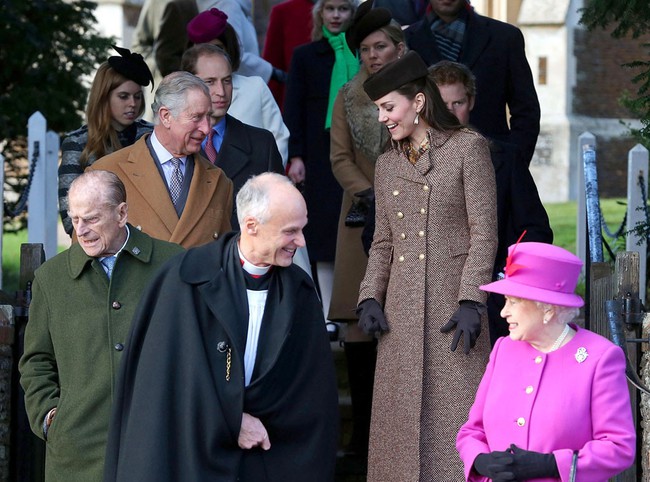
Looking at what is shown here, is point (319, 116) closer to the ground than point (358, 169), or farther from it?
farther from it

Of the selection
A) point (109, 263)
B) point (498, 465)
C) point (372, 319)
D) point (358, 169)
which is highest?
point (358, 169)

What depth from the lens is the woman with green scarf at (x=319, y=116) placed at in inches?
337

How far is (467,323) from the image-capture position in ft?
19.3

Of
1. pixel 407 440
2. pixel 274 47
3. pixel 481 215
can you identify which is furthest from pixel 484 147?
pixel 274 47

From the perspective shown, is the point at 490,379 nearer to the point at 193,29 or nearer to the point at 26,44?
the point at 193,29

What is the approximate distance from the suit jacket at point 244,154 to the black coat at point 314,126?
57.4 inches

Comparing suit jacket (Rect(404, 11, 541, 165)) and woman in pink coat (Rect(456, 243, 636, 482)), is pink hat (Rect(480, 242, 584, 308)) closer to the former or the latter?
woman in pink coat (Rect(456, 243, 636, 482))

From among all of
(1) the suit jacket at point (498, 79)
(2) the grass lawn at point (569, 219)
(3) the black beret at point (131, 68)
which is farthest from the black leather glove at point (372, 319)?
(2) the grass lawn at point (569, 219)

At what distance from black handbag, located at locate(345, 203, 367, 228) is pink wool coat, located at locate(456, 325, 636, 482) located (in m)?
2.58

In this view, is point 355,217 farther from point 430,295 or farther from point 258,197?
point 258,197

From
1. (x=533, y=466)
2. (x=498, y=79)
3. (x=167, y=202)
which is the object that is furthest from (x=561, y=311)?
(x=498, y=79)

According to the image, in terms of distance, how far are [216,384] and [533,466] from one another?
3.66 feet

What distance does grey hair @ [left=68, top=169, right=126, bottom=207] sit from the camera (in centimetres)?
557

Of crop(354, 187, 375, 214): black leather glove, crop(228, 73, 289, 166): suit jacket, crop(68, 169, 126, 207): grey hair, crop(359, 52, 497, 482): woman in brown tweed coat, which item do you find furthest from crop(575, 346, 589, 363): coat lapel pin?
crop(228, 73, 289, 166): suit jacket
